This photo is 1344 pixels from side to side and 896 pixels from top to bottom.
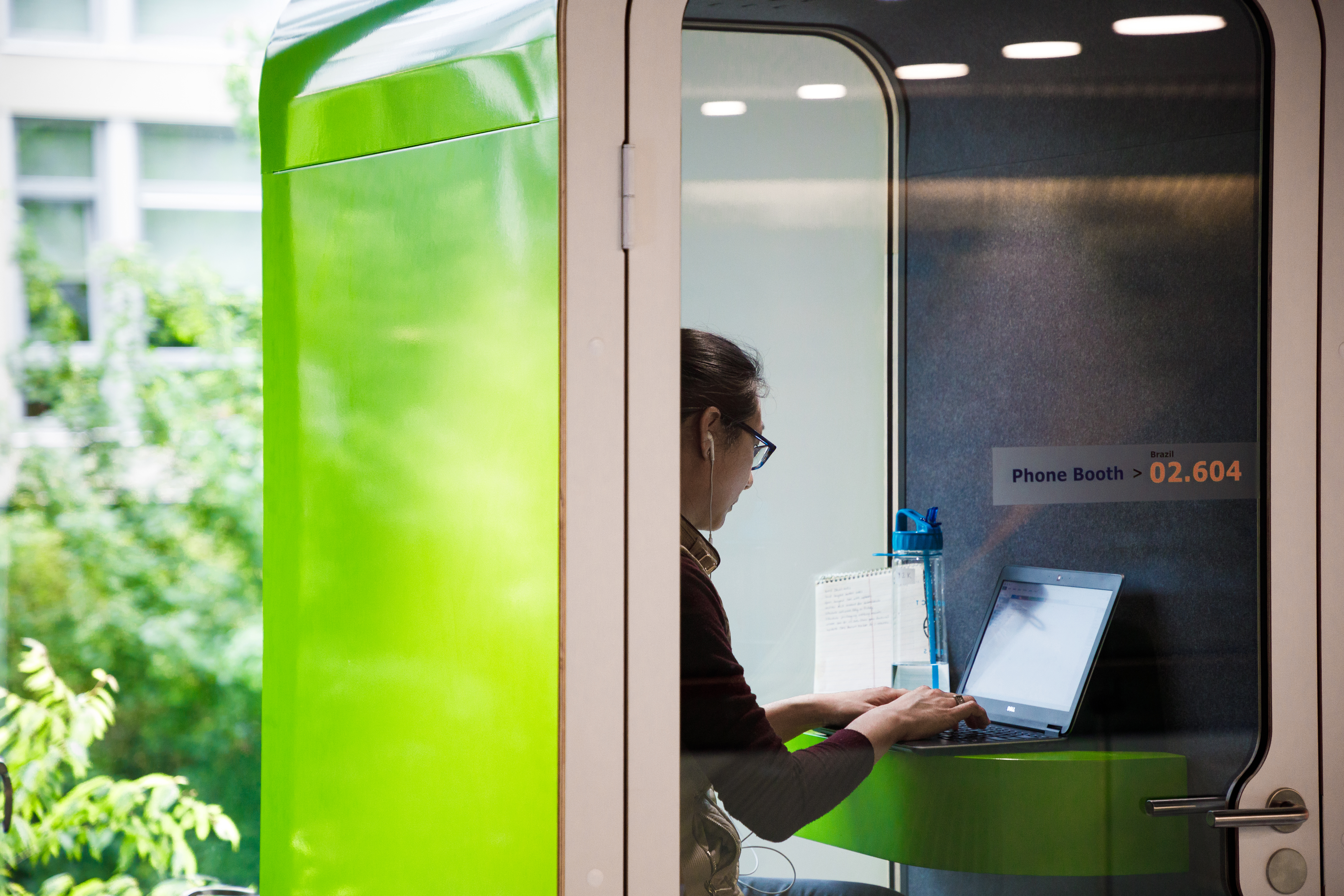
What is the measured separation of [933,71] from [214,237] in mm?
3790

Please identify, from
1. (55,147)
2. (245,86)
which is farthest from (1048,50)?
A: (55,147)

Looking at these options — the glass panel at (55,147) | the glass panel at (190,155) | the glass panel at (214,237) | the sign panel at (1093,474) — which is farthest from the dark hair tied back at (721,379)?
the glass panel at (55,147)

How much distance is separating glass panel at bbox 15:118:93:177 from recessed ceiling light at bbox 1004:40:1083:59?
4138 millimetres

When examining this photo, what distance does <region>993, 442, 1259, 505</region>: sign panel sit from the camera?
1379 mm

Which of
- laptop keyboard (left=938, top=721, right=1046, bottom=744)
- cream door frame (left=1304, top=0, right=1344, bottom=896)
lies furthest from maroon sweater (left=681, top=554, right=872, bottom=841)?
cream door frame (left=1304, top=0, right=1344, bottom=896)

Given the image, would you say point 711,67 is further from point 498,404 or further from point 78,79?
point 78,79

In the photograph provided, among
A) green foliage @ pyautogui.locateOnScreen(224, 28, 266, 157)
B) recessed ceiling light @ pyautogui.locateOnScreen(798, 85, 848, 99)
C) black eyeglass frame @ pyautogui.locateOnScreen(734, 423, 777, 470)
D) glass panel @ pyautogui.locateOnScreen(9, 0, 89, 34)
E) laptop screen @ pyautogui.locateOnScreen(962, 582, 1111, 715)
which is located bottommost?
laptop screen @ pyautogui.locateOnScreen(962, 582, 1111, 715)

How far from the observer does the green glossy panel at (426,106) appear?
1277mm

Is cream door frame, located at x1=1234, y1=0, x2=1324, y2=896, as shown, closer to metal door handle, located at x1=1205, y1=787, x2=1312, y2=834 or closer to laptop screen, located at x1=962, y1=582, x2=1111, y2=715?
metal door handle, located at x1=1205, y1=787, x2=1312, y2=834

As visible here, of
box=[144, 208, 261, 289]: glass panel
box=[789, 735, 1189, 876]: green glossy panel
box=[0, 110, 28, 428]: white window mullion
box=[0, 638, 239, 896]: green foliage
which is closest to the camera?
box=[789, 735, 1189, 876]: green glossy panel

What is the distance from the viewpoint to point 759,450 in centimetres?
131

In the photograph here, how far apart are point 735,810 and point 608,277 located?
0.64 metres

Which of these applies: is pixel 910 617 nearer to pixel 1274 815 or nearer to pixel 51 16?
pixel 1274 815

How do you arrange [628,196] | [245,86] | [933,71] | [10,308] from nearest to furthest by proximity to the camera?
[628,196]
[933,71]
[10,308]
[245,86]
